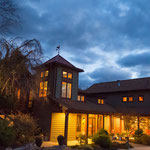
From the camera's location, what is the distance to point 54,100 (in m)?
16.3

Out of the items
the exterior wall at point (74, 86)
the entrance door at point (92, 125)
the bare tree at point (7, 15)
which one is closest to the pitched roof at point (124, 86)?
the entrance door at point (92, 125)

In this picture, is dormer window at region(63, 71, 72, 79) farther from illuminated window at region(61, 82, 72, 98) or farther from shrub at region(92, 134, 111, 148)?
shrub at region(92, 134, 111, 148)

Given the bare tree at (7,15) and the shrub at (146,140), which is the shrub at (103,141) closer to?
the shrub at (146,140)

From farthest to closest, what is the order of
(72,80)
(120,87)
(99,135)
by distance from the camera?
(120,87) → (72,80) → (99,135)

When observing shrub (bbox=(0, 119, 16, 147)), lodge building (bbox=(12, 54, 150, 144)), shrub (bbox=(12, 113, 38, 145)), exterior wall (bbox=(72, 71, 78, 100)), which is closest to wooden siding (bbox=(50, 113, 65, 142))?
lodge building (bbox=(12, 54, 150, 144))

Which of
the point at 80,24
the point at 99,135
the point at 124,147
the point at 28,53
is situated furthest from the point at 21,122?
the point at 80,24

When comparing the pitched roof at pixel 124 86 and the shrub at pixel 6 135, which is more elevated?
the pitched roof at pixel 124 86

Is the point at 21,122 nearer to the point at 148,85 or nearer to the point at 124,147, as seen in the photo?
the point at 124,147

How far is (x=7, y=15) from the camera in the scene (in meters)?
9.00

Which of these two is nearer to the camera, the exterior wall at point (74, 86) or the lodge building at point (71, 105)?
the lodge building at point (71, 105)

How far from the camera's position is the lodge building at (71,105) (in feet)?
53.3

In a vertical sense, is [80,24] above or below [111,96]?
above

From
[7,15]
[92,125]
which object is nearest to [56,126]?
[92,125]

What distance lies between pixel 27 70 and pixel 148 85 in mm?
16744
